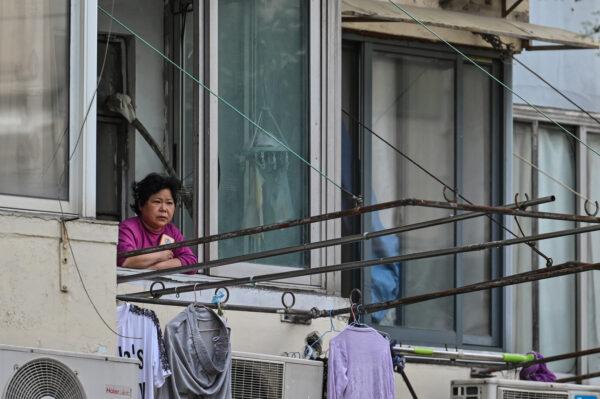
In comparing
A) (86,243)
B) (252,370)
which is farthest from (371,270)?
(86,243)

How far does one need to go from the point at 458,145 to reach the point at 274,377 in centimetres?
384

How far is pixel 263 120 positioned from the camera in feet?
49.0

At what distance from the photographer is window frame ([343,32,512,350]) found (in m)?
16.5

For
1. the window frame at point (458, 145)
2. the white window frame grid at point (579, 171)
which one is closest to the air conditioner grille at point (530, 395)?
the window frame at point (458, 145)

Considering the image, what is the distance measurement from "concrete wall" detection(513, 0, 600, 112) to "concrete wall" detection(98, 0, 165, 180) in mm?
4176

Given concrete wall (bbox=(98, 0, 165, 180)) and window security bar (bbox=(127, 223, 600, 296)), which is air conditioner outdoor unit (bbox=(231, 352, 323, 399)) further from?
concrete wall (bbox=(98, 0, 165, 180))

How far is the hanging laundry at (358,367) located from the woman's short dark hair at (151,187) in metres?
1.40

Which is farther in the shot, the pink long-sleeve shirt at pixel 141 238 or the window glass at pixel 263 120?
the window glass at pixel 263 120

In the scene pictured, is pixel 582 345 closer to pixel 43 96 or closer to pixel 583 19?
pixel 583 19

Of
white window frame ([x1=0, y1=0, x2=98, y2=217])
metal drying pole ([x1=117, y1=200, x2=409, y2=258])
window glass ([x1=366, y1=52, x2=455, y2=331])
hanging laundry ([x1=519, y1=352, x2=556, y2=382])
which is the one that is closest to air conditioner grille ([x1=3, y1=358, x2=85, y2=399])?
white window frame ([x1=0, y1=0, x2=98, y2=217])

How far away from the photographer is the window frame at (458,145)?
54.2 feet

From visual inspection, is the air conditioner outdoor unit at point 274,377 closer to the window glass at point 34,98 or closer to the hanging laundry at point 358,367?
the hanging laundry at point 358,367

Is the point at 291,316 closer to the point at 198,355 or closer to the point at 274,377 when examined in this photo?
the point at 274,377

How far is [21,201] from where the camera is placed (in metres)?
11.7
